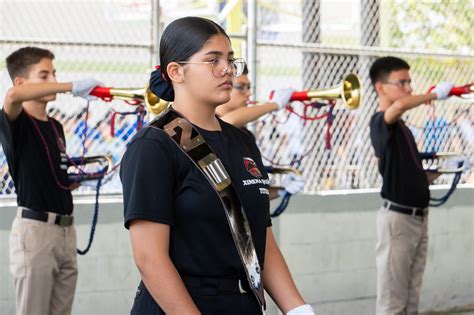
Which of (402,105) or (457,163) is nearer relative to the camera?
(402,105)

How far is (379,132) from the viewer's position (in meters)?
6.75

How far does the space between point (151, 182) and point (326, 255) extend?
501cm

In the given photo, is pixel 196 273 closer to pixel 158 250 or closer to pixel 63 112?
pixel 158 250

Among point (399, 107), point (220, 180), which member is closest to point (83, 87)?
point (399, 107)

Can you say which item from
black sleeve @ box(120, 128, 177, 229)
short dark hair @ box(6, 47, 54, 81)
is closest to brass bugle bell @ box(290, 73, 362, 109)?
short dark hair @ box(6, 47, 54, 81)

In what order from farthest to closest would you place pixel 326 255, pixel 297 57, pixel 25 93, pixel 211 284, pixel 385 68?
pixel 326 255 < pixel 297 57 < pixel 385 68 < pixel 25 93 < pixel 211 284

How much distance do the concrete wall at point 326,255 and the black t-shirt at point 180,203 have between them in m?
3.71

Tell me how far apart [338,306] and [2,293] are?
8.79ft

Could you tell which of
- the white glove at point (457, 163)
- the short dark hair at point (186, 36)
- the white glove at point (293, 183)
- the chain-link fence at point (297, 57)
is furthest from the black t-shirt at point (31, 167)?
the white glove at point (457, 163)

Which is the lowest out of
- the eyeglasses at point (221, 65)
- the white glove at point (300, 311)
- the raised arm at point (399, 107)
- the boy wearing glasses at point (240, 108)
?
the raised arm at point (399, 107)

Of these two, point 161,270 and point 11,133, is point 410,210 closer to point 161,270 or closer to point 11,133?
point 11,133

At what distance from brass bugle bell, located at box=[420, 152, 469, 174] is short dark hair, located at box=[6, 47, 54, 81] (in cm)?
282

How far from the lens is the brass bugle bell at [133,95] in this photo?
5613 millimetres

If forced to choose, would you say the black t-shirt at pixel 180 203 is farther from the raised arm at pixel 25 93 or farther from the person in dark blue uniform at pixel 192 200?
the raised arm at pixel 25 93
